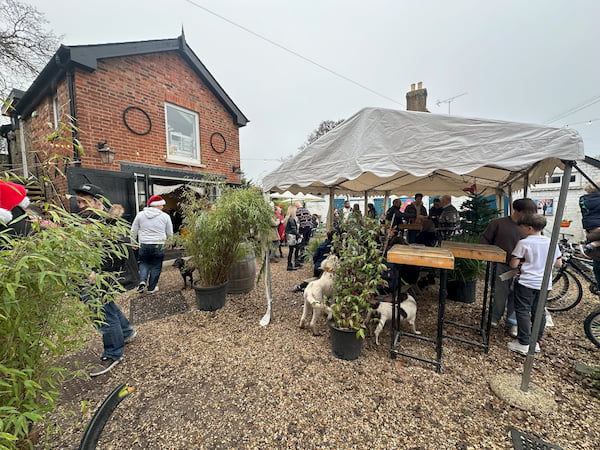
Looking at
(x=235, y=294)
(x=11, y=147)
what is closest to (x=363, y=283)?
(x=235, y=294)

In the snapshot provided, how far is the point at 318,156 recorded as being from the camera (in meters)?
3.00

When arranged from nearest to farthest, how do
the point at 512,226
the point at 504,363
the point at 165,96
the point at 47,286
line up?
the point at 47,286 → the point at 504,363 → the point at 512,226 → the point at 165,96

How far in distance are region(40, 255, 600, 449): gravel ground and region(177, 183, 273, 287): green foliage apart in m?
→ 1.00

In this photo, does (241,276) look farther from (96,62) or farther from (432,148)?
(96,62)

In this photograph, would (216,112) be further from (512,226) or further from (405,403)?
(405,403)

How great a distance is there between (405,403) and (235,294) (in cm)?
338

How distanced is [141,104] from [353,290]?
23.0 ft

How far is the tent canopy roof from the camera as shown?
2004mm

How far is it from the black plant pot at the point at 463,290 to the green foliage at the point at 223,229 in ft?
10.8

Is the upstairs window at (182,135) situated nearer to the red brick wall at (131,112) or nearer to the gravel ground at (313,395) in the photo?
the red brick wall at (131,112)

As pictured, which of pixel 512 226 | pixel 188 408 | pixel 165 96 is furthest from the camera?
pixel 165 96

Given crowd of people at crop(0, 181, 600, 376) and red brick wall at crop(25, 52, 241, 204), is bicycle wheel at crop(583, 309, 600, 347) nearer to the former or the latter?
crowd of people at crop(0, 181, 600, 376)

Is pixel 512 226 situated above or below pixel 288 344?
above

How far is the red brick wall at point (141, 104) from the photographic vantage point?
214 inches
